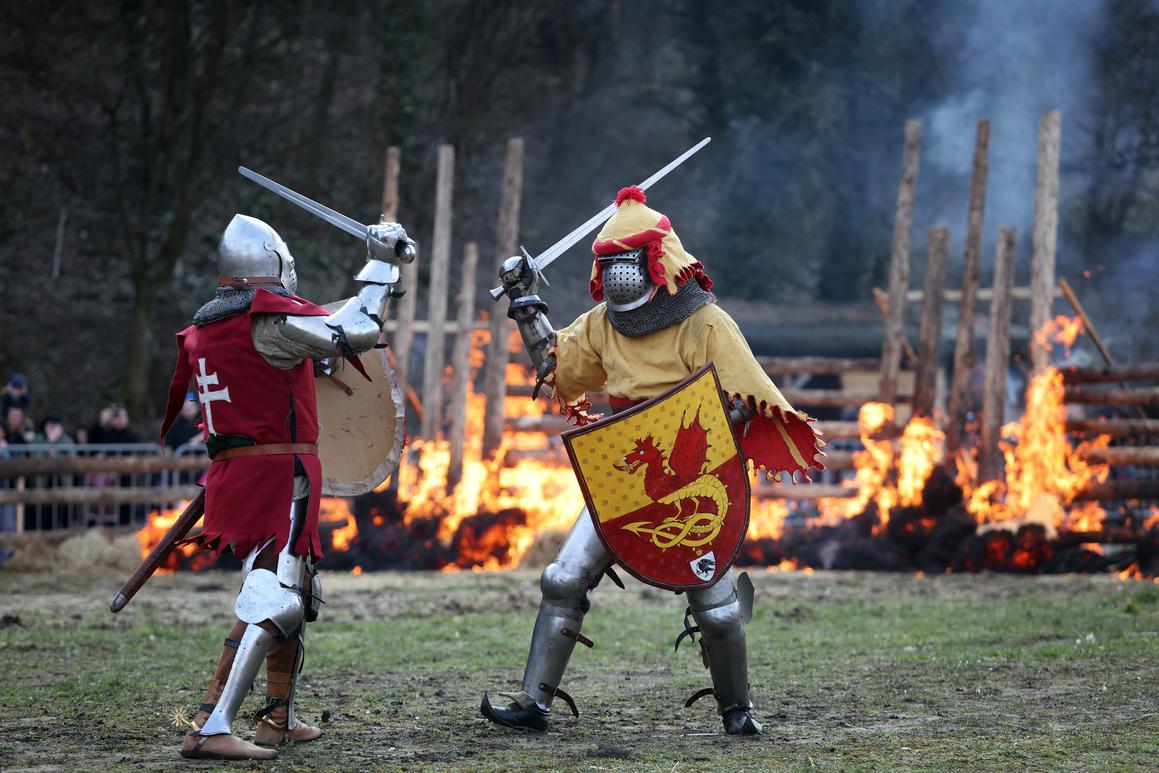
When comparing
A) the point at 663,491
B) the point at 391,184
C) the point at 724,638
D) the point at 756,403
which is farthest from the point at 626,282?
the point at 391,184

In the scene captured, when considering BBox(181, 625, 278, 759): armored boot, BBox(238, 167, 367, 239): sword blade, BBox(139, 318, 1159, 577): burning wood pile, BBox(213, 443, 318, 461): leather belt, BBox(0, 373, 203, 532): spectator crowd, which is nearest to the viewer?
BBox(181, 625, 278, 759): armored boot

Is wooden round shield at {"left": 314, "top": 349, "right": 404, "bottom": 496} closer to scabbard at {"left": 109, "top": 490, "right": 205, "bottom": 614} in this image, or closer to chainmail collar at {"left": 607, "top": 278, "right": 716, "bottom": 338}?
scabbard at {"left": 109, "top": 490, "right": 205, "bottom": 614}

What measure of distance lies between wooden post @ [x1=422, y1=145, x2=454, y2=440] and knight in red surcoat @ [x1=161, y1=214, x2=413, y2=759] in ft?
31.2

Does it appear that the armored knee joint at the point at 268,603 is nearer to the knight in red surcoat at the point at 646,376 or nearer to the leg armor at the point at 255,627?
the leg armor at the point at 255,627

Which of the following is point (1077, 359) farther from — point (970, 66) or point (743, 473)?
point (743, 473)

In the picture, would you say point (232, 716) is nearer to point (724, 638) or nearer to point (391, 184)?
point (724, 638)

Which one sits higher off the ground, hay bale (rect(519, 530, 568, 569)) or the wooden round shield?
the wooden round shield

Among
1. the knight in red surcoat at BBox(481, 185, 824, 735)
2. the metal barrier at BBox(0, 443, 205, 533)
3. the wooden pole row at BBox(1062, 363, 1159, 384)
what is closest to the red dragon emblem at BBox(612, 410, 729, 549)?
the knight in red surcoat at BBox(481, 185, 824, 735)

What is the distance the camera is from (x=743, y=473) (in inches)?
221

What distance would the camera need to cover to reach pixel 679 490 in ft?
18.1

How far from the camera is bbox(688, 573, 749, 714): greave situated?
5598mm

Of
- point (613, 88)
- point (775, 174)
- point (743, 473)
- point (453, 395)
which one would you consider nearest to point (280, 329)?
point (743, 473)

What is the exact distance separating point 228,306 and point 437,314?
392 inches

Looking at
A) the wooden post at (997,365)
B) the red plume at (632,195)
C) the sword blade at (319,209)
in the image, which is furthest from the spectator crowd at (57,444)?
the red plume at (632,195)
